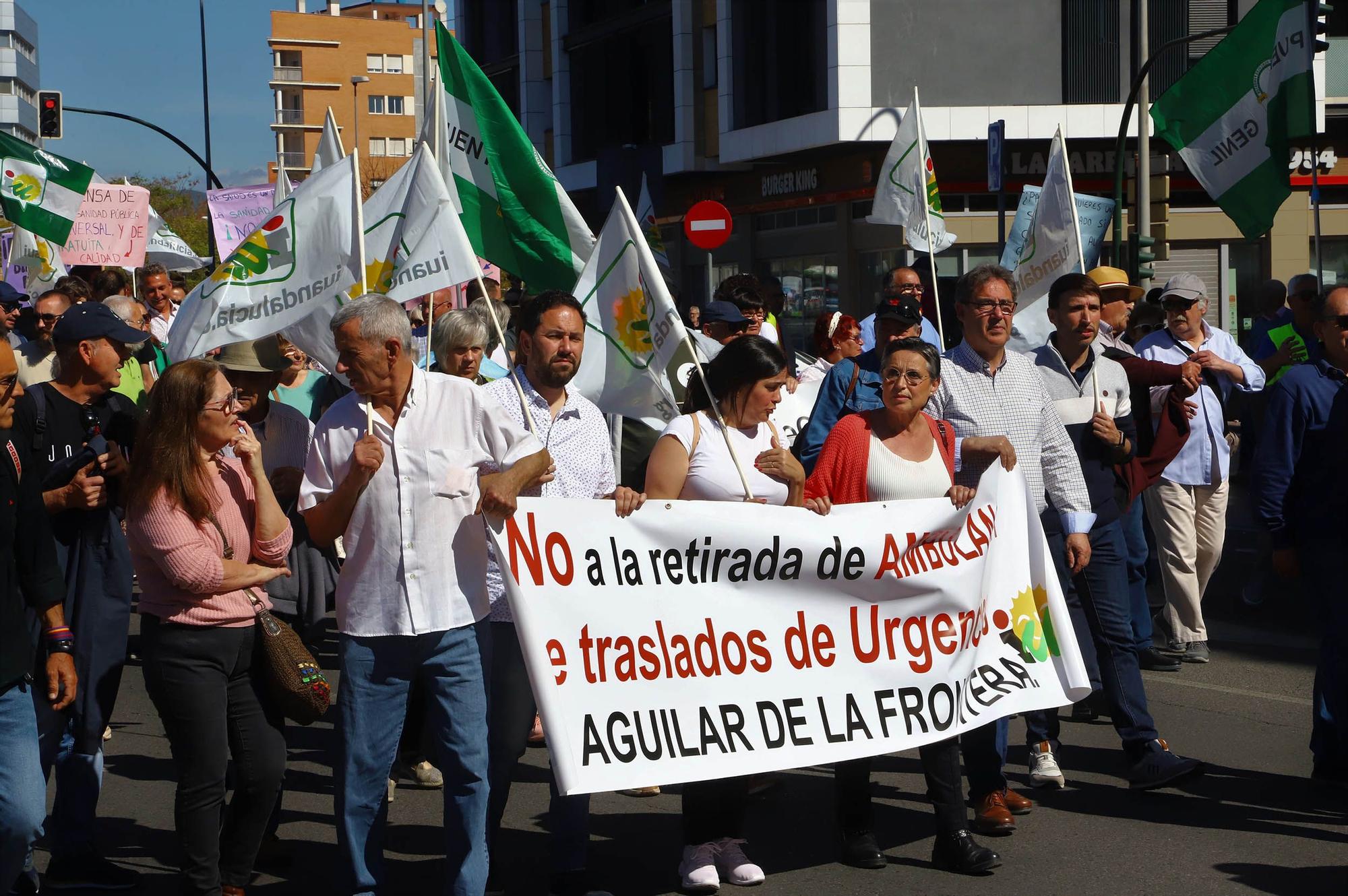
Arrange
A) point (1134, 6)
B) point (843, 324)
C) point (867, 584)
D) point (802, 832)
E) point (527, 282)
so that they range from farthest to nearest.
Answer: point (1134, 6), point (843, 324), point (527, 282), point (802, 832), point (867, 584)

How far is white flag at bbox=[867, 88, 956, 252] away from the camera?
10.4 metres

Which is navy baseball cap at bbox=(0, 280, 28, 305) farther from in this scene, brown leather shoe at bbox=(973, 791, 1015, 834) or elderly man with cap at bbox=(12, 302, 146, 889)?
brown leather shoe at bbox=(973, 791, 1015, 834)

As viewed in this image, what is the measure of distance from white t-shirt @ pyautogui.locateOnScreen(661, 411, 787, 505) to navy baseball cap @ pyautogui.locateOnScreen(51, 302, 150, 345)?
6.04ft

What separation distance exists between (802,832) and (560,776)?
1448 millimetres

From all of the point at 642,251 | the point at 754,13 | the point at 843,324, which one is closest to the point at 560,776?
the point at 642,251

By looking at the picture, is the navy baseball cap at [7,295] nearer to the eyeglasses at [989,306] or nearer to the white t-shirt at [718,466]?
the white t-shirt at [718,466]

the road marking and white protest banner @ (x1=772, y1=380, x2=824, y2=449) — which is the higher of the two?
white protest banner @ (x1=772, y1=380, x2=824, y2=449)

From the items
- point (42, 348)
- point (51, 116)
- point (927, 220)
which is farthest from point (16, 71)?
point (927, 220)

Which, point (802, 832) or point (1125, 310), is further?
point (1125, 310)

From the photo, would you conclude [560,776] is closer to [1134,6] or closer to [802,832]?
[802,832]

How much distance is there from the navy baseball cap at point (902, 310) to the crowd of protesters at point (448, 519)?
0.04 metres

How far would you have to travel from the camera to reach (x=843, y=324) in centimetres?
898

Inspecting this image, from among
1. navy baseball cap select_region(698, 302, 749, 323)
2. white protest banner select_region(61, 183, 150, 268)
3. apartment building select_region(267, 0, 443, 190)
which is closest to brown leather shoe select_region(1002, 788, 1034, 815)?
navy baseball cap select_region(698, 302, 749, 323)

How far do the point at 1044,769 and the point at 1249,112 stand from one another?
3.89m
